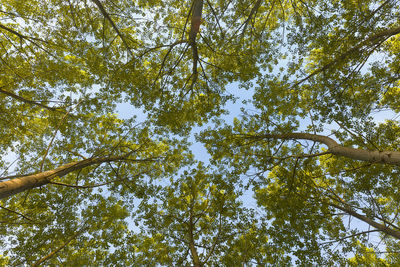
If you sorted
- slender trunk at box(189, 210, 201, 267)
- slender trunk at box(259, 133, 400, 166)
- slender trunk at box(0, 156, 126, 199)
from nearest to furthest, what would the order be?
slender trunk at box(0, 156, 126, 199) < slender trunk at box(259, 133, 400, 166) < slender trunk at box(189, 210, 201, 267)

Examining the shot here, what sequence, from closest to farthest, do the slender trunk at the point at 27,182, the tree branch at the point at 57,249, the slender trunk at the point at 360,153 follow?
1. the slender trunk at the point at 27,182
2. the slender trunk at the point at 360,153
3. the tree branch at the point at 57,249

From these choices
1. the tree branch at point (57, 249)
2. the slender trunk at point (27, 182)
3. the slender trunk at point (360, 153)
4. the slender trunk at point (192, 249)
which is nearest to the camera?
the slender trunk at point (27, 182)

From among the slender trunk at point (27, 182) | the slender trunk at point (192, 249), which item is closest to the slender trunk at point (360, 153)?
the slender trunk at point (192, 249)

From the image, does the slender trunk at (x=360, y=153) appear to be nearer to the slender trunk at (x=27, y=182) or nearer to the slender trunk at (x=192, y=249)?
the slender trunk at (x=192, y=249)

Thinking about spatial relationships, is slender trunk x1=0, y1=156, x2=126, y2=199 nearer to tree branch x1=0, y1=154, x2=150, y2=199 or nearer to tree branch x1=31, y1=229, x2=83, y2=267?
tree branch x1=0, y1=154, x2=150, y2=199

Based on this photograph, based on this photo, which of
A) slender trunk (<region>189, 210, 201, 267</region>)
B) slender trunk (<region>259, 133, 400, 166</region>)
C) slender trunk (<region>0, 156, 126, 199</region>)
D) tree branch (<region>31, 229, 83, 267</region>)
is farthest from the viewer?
slender trunk (<region>189, 210, 201, 267</region>)

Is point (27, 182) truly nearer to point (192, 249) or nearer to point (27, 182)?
point (27, 182)

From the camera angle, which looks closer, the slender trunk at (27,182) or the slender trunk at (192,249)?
the slender trunk at (27,182)

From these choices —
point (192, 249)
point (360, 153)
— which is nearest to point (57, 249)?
point (192, 249)

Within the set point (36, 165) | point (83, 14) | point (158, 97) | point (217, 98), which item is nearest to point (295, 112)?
point (217, 98)

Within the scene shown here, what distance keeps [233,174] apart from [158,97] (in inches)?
185

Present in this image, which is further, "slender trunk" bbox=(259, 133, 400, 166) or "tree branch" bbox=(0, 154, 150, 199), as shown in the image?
"slender trunk" bbox=(259, 133, 400, 166)

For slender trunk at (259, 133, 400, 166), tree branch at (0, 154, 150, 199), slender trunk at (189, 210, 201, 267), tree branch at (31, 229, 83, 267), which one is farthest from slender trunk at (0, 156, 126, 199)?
slender trunk at (259, 133, 400, 166)

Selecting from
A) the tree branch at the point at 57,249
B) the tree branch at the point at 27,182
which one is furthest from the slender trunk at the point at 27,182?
the tree branch at the point at 57,249
